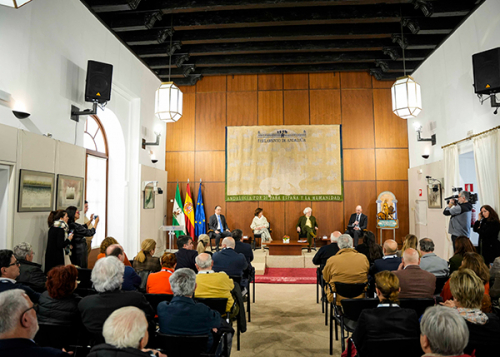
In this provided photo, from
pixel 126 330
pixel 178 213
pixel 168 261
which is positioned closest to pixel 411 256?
pixel 168 261

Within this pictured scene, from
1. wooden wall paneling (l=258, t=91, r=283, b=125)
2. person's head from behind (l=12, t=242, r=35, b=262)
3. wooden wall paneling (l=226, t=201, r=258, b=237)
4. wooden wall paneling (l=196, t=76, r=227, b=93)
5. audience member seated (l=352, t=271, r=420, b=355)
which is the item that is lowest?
audience member seated (l=352, t=271, r=420, b=355)

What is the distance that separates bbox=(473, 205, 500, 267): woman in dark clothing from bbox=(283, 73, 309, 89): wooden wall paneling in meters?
6.31

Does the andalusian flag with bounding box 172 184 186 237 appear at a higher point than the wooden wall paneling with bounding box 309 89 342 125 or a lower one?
lower

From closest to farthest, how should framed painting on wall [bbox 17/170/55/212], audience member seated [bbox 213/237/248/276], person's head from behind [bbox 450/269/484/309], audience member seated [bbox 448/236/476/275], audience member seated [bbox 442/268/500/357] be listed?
audience member seated [bbox 442/268/500/357] < person's head from behind [bbox 450/269/484/309] < audience member seated [bbox 448/236/476/275] < audience member seated [bbox 213/237/248/276] < framed painting on wall [bbox 17/170/55/212]

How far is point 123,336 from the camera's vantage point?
5.18 feet

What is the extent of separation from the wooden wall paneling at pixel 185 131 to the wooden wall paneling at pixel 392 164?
5.58m

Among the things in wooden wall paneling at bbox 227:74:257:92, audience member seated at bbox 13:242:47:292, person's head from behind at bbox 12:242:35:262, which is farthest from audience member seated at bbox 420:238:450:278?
wooden wall paneling at bbox 227:74:257:92

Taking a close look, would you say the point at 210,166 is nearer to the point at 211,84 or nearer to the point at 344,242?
the point at 211,84

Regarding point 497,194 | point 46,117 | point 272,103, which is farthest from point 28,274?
point 272,103

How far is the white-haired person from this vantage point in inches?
367

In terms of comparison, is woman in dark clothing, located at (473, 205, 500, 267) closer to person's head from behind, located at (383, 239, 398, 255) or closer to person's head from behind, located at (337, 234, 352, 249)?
person's head from behind, located at (383, 239, 398, 255)

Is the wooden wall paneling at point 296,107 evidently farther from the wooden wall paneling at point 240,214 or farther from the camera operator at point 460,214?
the camera operator at point 460,214

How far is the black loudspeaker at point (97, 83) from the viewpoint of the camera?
5.87m

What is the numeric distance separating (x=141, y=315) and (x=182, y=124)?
9.24 meters
